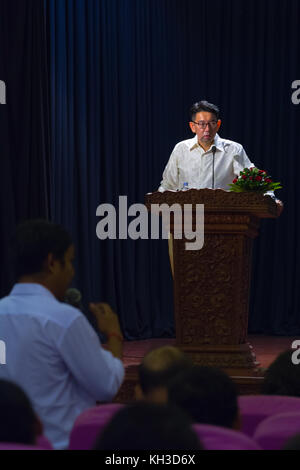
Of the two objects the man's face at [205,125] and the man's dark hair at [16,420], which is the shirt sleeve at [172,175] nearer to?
the man's face at [205,125]

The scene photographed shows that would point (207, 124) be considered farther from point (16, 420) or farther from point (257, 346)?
point (16, 420)

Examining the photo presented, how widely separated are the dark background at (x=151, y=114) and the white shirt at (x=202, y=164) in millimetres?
1344

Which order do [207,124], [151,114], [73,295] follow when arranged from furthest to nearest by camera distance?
[151,114] → [207,124] → [73,295]

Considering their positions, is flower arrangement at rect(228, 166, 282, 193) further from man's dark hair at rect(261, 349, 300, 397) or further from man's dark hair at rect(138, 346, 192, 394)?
man's dark hair at rect(138, 346, 192, 394)

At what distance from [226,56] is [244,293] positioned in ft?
10.7

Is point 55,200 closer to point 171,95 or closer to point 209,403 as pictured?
point 171,95

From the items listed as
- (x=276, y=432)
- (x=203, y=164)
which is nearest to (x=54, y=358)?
(x=276, y=432)

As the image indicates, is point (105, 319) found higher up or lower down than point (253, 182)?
lower down

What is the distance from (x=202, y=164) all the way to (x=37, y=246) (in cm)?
284

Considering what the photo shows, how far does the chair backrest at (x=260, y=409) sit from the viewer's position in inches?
66.7

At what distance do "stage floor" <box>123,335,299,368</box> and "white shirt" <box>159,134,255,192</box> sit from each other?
1.12 metres

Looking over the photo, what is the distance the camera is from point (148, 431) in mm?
1006

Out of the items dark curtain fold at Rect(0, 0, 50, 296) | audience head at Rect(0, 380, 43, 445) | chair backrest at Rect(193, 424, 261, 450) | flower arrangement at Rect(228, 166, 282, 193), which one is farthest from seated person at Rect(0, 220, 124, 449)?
dark curtain fold at Rect(0, 0, 50, 296)

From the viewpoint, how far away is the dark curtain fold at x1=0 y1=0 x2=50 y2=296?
17.0 feet
